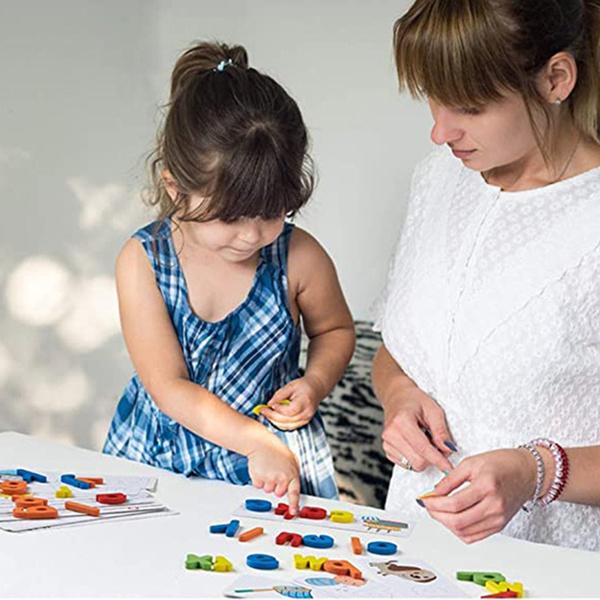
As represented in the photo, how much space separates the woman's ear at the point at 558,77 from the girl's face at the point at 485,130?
1.6 inches

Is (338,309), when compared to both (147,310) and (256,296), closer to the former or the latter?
(256,296)

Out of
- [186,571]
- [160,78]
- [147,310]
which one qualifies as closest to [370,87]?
[160,78]

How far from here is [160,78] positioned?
3.42 meters

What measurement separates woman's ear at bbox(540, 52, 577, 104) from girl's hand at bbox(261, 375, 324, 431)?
1.79 ft

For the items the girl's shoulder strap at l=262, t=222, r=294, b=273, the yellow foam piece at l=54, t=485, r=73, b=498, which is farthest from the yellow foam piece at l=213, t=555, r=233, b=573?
the girl's shoulder strap at l=262, t=222, r=294, b=273

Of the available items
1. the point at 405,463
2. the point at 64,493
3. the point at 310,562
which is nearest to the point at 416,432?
the point at 405,463

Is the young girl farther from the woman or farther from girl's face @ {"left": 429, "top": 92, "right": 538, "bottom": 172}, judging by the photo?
girl's face @ {"left": 429, "top": 92, "right": 538, "bottom": 172}

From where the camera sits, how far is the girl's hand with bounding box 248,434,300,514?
59.1 inches

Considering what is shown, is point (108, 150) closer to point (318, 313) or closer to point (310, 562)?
point (318, 313)

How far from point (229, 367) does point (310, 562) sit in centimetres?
58

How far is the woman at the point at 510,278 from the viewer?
4.70 ft

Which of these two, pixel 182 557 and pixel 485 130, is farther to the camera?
pixel 485 130

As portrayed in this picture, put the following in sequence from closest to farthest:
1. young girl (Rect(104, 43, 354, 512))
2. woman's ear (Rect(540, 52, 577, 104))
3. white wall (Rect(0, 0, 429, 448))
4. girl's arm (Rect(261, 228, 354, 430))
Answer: woman's ear (Rect(540, 52, 577, 104)), young girl (Rect(104, 43, 354, 512)), girl's arm (Rect(261, 228, 354, 430)), white wall (Rect(0, 0, 429, 448))

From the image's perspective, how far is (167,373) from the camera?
172cm
